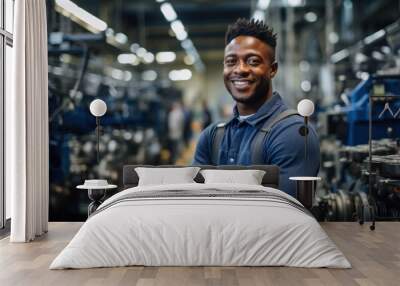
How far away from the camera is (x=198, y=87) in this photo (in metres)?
7.77

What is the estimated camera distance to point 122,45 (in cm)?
814

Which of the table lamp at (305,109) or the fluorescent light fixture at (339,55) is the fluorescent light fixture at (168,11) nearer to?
the table lamp at (305,109)

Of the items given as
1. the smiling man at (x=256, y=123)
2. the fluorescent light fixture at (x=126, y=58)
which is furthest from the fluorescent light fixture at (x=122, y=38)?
the smiling man at (x=256, y=123)

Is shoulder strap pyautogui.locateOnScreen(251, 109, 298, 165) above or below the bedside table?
above

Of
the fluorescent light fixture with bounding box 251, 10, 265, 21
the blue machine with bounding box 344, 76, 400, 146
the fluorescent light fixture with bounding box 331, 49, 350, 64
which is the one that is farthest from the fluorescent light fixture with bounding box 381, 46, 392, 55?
the fluorescent light fixture with bounding box 251, 10, 265, 21

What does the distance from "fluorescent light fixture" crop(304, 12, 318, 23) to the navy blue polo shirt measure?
7.77 ft

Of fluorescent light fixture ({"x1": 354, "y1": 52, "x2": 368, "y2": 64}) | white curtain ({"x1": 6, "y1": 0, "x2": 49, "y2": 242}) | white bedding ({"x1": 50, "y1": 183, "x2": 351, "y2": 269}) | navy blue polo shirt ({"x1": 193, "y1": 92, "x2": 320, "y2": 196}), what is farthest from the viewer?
fluorescent light fixture ({"x1": 354, "y1": 52, "x2": 368, "y2": 64})

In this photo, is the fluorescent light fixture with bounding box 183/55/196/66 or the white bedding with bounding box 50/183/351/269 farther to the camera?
the fluorescent light fixture with bounding box 183/55/196/66

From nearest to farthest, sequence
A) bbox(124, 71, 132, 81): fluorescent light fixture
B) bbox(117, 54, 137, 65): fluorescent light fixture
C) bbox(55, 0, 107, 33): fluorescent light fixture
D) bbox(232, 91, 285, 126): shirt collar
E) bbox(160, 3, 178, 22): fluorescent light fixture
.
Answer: bbox(232, 91, 285, 126): shirt collar → bbox(55, 0, 107, 33): fluorescent light fixture → bbox(160, 3, 178, 22): fluorescent light fixture → bbox(117, 54, 137, 65): fluorescent light fixture → bbox(124, 71, 132, 81): fluorescent light fixture

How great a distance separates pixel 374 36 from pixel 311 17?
3.53 feet

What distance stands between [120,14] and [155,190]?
3.78 m

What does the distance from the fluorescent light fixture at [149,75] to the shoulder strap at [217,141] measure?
91.7 inches

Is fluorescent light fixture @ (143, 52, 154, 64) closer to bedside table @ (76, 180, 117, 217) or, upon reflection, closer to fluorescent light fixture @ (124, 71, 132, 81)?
fluorescent light fixture @ (124, 71, 132, 81)

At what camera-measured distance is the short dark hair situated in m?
6.35
